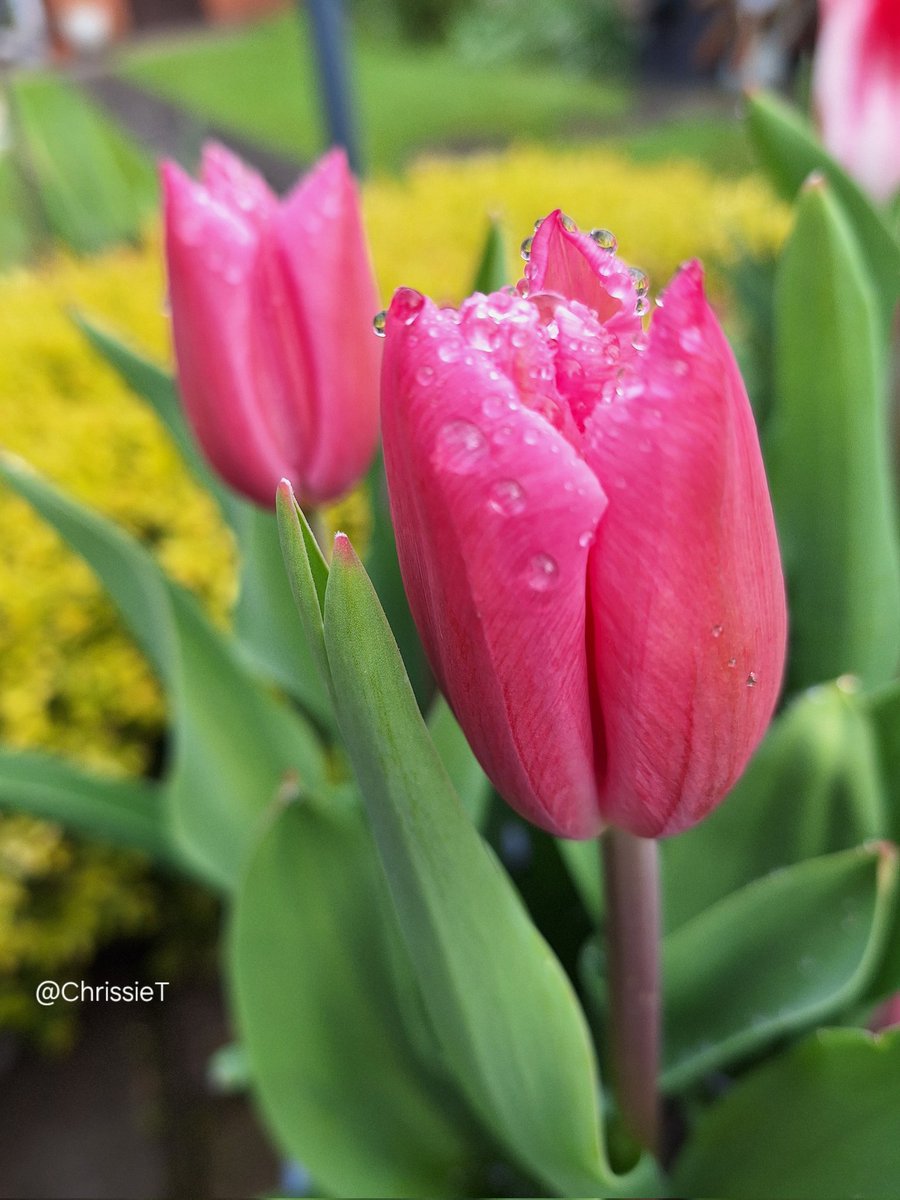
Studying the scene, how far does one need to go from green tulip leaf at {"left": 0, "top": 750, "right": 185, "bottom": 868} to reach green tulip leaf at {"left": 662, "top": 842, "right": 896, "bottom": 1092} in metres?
0.32

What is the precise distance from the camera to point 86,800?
23.5 inches

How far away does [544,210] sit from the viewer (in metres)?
2.02

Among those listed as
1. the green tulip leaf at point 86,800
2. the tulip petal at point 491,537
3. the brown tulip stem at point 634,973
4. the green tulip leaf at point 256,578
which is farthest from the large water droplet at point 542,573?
the green tulip leaf at point 86,800

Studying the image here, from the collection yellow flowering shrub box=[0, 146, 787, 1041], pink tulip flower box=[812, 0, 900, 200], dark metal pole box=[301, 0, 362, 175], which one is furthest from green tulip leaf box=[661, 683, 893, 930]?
dark metal pole box=[301, 0, 362, 175]

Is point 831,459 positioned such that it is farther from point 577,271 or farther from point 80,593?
point 80,593

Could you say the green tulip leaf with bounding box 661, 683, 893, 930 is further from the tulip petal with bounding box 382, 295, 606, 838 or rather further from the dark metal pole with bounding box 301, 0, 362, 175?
the dark metal pole with bounding box 301, 0, 362, 175

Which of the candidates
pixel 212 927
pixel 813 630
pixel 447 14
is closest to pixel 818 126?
pixel 813 630

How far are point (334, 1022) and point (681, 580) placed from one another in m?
0.32

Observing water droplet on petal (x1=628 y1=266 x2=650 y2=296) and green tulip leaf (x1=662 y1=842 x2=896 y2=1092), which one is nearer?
water droplet on petal (x1=628 y1=266 x2=650 y2=296)

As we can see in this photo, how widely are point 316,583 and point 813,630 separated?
0.30 metres

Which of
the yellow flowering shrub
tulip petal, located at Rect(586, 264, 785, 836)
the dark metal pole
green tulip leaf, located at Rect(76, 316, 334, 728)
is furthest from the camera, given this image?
the dark metal pole

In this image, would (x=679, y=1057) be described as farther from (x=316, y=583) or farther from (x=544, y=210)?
(x=544, y=210)

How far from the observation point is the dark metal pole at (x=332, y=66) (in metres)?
1.55

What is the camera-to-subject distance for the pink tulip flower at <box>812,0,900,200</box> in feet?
1.60
